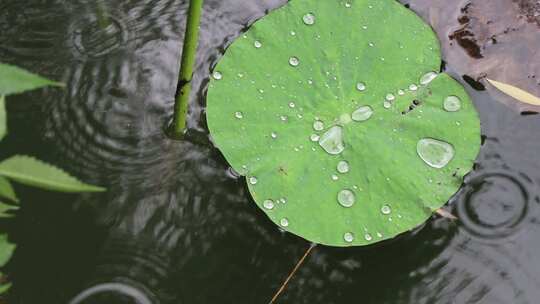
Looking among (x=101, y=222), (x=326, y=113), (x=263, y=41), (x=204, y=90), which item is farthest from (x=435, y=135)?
(x=101, y=222)

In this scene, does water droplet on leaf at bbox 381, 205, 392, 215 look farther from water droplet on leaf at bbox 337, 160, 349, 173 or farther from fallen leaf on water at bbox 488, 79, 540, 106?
fallen leaf on water at bbox 488, 79, 540, 106

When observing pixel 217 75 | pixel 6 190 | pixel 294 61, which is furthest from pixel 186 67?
pixel 6 190

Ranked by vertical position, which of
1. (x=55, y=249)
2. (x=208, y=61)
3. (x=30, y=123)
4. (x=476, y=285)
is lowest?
(x=55, y=249)

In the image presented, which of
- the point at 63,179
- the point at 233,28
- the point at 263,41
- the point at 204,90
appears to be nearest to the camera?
the point at 63,179

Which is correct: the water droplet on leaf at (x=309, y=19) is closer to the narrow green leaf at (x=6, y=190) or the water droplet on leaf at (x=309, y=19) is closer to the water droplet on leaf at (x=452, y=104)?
the water droplet on leaf at (x=452, y=104)

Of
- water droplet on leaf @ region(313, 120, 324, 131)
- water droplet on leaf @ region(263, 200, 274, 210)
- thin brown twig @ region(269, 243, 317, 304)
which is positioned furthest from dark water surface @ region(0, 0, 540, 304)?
water droplet on leaf @ region(313, 120, 324, 131)

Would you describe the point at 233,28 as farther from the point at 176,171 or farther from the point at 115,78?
the point at 176,171

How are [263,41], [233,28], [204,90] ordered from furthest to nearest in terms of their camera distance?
1. [233,28]
2. [204,90]
3. [263,41]
